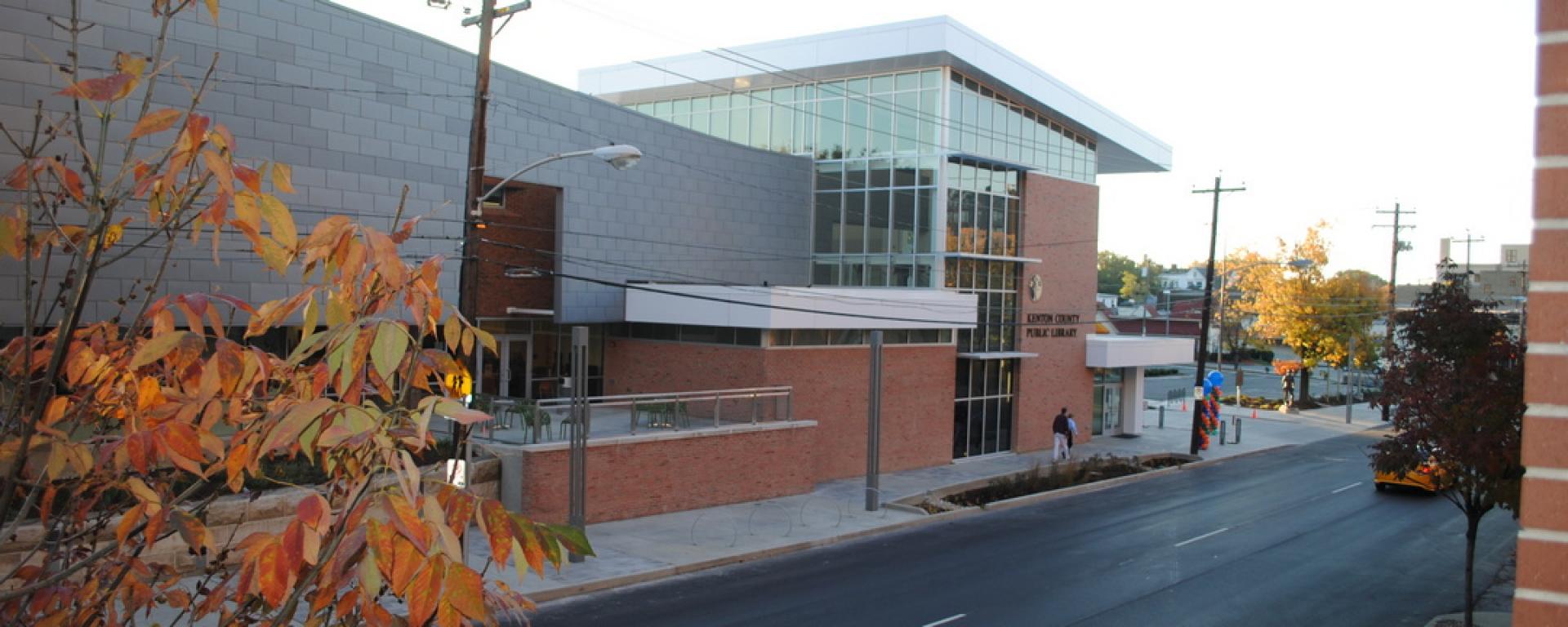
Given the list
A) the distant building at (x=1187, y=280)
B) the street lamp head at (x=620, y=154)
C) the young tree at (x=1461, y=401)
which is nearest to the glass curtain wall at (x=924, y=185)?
the young tree at (x=1461, y=401)

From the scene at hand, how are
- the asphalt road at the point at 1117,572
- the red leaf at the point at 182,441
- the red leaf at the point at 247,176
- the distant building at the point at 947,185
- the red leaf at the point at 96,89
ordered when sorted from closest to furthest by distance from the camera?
the red leaf at the point at 96,89, the red leaf at the point at 182,441, the red leaf at the point at 247,176, the asphalt road at the point at 1117,572, the distant building at the point at 947,185

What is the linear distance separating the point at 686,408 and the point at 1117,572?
29.8ft

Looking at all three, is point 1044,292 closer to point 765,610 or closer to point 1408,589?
point 1408,589

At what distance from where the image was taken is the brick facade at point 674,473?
20.1 metres

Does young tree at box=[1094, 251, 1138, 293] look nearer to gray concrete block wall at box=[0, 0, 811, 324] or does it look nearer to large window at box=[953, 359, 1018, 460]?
large window at box=[953, 359, 1018, 460]

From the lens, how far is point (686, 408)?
899 inches

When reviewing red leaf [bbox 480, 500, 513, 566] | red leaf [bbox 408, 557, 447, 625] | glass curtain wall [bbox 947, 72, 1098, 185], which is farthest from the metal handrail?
red leaf [bbox 408, 557, 447, 625]

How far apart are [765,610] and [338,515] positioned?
1267 centimetres

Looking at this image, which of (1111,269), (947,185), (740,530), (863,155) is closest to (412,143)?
(740,530)

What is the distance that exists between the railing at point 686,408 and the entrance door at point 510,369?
17.3ft

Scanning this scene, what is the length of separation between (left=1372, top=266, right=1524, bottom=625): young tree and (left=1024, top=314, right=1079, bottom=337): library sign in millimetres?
17172

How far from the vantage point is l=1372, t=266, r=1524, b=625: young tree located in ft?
48.2

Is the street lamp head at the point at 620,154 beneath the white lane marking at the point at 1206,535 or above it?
above

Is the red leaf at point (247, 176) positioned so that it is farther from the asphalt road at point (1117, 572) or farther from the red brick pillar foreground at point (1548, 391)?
the asphalt road at point (1117, 572)
